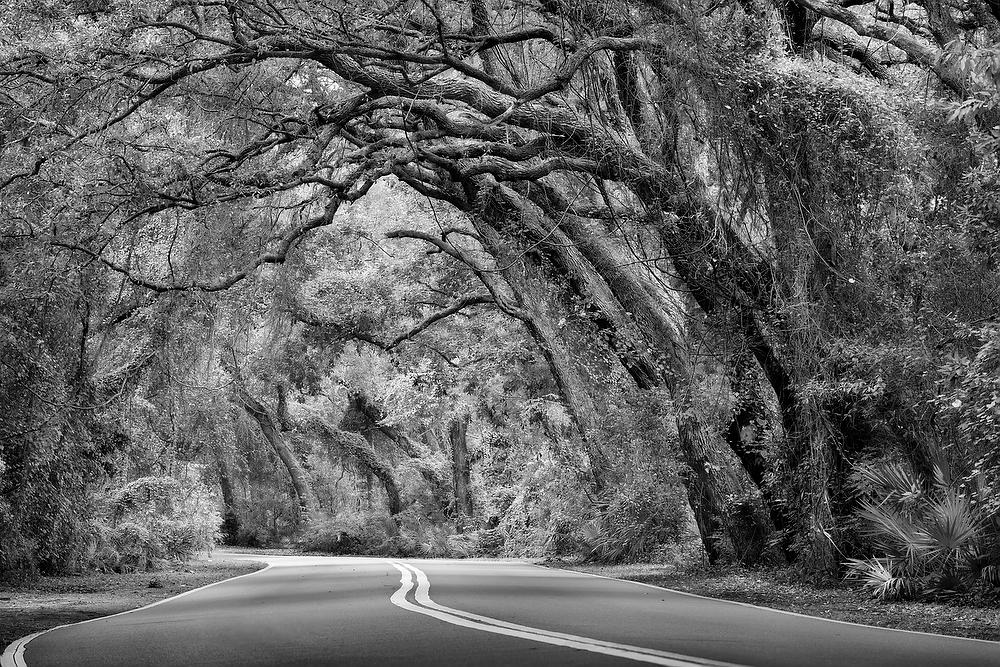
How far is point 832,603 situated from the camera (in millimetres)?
13406

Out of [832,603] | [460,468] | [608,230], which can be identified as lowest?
[832,603]

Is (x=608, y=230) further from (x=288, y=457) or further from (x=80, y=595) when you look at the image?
(x=288, y=457)

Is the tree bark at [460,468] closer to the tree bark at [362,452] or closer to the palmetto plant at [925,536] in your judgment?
the tree bark at [362,452]

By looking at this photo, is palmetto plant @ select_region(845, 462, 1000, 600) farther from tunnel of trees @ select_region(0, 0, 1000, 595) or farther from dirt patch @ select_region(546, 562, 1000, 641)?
dirt patch @ select_region(546, 562, 1000, 641)

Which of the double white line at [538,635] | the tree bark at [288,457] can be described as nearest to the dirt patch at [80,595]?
the double white line at [538,635]

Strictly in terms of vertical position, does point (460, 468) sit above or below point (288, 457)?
below

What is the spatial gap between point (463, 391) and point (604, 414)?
1098 cm

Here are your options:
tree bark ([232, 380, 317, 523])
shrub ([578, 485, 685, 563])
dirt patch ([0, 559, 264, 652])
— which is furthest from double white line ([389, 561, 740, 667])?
tree bark ([232, 380, 317, 523])


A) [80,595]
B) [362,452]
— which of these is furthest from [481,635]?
[362,452]

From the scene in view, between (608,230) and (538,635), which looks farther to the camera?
(608,230)

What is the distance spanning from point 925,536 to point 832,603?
1.38 meters

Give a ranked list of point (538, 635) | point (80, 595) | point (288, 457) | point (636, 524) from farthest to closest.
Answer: point (288, 457) → point (636, 524) → point (80, 595) → point (538, 635)

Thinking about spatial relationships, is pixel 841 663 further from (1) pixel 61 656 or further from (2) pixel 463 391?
(2) pixel 463 391

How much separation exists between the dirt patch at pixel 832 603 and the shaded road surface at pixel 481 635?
68 cm
